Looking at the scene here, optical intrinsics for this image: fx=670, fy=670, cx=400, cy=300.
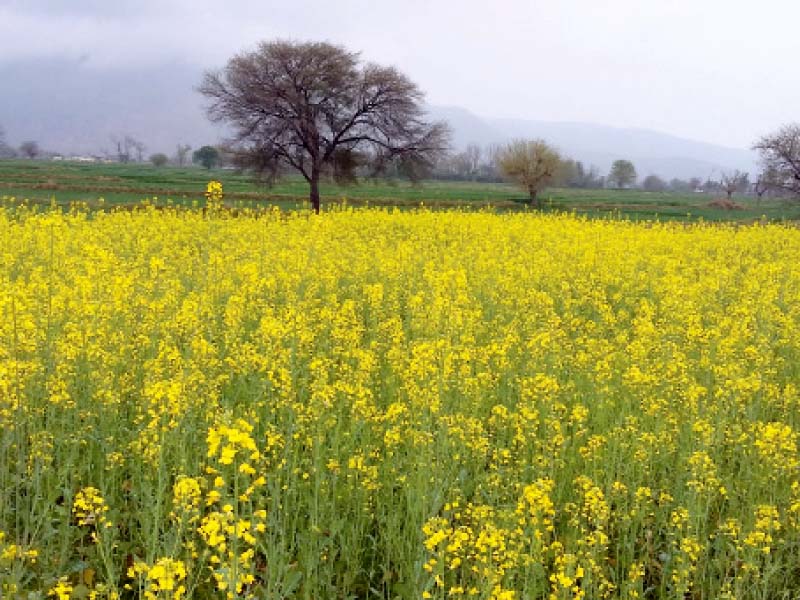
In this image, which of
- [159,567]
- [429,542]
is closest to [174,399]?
[159,567]

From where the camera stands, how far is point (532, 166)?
5112 centimetres

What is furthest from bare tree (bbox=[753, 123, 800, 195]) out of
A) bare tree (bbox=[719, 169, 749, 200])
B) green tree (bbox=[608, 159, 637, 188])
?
green tree (bbox=[608, 159, 637, 188])

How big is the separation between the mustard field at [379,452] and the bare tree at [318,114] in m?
18.2

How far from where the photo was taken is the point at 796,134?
4459 centimetres

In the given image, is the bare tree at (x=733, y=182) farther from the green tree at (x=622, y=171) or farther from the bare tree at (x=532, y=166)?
the bare tree at (x=532, y=166)

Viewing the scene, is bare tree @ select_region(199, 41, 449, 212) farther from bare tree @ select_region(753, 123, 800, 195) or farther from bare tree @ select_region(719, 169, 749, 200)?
bare tree @ select_region(719, 169, 749, 200)

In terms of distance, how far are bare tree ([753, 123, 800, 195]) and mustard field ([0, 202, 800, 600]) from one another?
4151cm

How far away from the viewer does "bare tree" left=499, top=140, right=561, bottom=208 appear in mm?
51062

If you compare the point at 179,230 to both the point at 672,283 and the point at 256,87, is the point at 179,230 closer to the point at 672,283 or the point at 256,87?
the point at 672,283

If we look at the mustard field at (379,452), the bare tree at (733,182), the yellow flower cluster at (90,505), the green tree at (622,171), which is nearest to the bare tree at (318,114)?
the mustard field at (379,452)

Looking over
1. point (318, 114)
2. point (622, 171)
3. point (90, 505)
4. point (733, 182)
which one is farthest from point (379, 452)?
point (622, 171)

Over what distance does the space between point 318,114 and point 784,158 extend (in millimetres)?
33211

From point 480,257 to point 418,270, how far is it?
5.01 feet

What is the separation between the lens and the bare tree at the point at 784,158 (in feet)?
142
